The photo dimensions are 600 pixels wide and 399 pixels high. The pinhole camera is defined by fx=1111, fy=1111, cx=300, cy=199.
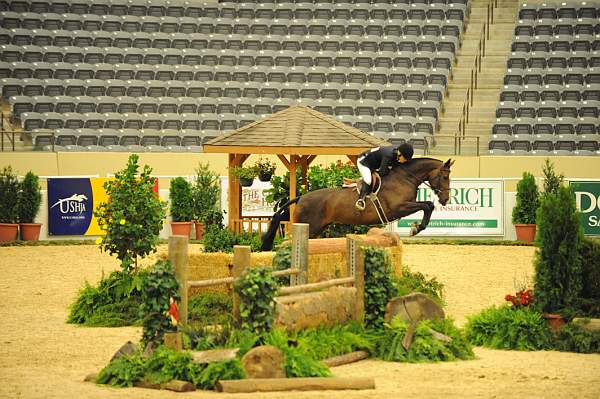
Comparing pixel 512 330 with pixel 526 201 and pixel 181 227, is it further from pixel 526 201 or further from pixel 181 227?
pixel 181 227

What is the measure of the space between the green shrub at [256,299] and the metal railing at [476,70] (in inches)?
740

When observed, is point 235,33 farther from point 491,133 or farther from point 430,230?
point 430,230

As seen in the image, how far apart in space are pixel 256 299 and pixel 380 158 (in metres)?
6.90

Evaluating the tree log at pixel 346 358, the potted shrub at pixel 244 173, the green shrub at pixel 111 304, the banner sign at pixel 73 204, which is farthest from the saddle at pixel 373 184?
the banner sign at pixel 73 204

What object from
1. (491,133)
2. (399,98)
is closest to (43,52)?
(399,98)

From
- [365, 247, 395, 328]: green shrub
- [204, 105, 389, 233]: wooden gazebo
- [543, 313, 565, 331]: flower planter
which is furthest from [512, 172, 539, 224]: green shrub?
[365, 247, 395, 328]: green shrub

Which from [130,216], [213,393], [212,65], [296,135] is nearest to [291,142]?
[296,135]

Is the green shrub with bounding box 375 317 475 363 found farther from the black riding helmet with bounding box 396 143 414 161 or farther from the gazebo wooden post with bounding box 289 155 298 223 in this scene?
the gazebo wooden post with bounding box 289 155 298 223

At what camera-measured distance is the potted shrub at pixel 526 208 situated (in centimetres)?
2567

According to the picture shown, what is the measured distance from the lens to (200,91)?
3134cm

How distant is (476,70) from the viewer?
110 feet

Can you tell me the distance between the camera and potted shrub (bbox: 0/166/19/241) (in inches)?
977

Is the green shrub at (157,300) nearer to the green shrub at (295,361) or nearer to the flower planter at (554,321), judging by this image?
the green shrub at (295,361)

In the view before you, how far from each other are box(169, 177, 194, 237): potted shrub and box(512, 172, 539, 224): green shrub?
7.59m
